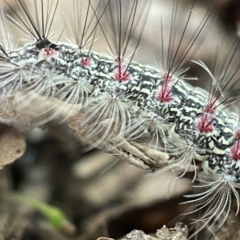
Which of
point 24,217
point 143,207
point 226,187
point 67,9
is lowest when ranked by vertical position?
point 24,217

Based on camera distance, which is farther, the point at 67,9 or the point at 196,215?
the point at 67,9

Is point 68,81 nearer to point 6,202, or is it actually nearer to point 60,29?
point 60,29

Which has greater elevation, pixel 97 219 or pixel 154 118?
pixel 154 118

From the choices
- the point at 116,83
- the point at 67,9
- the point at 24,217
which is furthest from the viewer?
the point at 67,9

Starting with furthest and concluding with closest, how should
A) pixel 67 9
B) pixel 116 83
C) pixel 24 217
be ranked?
pixel 67 9, pixel 24 217, pixel 116 83

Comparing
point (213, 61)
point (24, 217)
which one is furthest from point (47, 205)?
point (213, 61)

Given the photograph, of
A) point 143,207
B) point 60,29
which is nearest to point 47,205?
point 143,207
